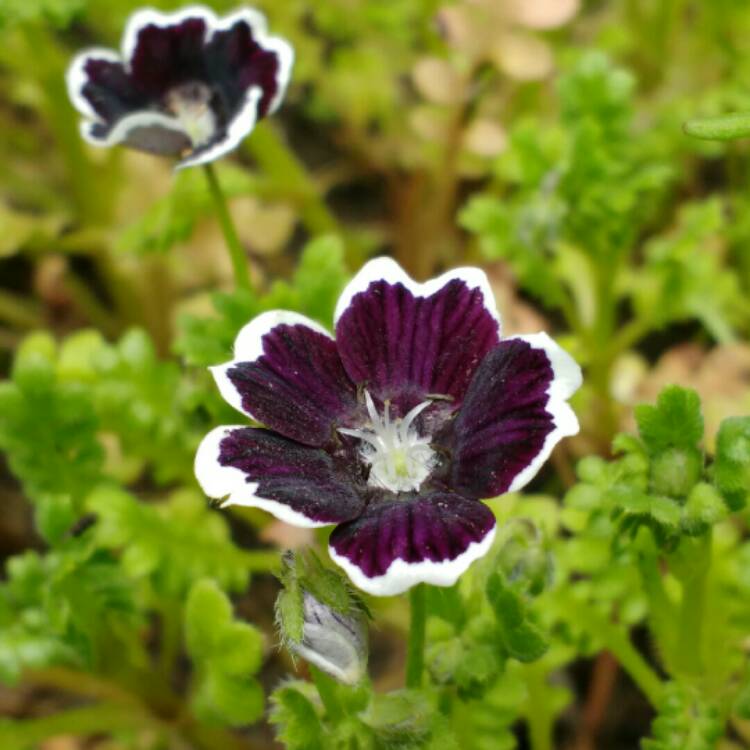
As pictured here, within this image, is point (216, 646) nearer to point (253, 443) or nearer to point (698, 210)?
point (253, 443)

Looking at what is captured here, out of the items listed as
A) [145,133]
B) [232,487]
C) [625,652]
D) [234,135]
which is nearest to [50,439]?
[145,133]

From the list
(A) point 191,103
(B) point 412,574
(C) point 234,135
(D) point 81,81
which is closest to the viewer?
(B) point 412,574

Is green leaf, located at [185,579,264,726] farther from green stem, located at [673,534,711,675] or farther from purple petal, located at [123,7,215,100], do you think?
purple petal, located at [123,7,215,100]

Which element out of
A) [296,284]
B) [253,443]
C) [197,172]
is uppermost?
[197,172]

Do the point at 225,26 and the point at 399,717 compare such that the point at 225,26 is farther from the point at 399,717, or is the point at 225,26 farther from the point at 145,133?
the point at 399,717

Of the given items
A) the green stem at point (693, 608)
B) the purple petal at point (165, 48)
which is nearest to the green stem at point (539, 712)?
the green stem at point (693, 608)

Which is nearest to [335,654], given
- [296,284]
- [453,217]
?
[296,284]
